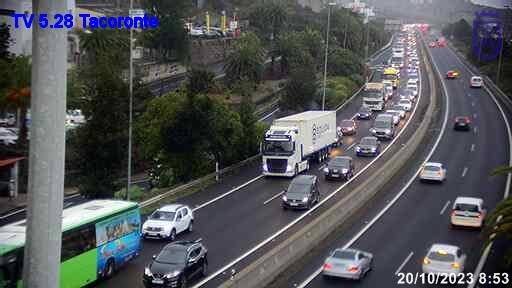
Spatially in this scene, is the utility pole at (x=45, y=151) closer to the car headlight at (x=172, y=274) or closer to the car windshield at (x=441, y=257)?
the car headlight at (x=172, y=274)

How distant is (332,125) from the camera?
5056 cm

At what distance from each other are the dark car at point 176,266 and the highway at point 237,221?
2.84 ft

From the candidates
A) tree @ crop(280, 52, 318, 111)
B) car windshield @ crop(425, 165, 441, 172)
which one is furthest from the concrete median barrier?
tree @ crop(280, 52, 318, 111)

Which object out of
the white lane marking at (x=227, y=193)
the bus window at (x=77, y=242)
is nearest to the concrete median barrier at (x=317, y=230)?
the bus window at (x=77, y=242)

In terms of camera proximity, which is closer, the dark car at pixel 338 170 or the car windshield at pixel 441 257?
the car windshield at pixel 441 257

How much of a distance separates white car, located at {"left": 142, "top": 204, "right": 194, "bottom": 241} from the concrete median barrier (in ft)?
15.5

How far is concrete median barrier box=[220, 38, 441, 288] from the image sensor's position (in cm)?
2386

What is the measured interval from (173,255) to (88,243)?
2.89 meters

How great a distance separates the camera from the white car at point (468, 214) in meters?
31.9

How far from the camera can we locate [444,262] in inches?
975

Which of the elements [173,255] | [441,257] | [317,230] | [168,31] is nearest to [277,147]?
[317,230]

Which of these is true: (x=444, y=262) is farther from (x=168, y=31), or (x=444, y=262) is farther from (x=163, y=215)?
(x=168, y=31)

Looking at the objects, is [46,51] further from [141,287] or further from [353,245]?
[353,245]
